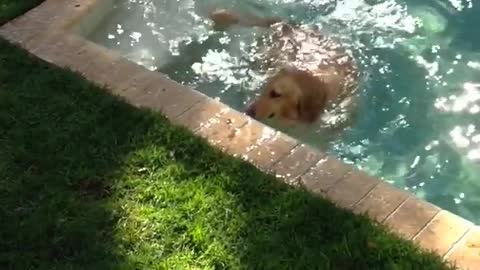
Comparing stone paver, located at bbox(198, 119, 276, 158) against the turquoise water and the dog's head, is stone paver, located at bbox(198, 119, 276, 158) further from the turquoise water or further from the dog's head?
the turquoise water

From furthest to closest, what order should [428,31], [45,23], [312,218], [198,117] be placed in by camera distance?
[428,31] < [45,23] < [198,117] < [312,218]

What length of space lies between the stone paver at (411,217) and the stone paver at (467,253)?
16 cm

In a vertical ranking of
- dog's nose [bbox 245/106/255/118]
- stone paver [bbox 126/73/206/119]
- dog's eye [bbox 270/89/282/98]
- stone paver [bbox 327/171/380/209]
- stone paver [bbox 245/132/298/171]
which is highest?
stone paver [bbox 327/171/380/209]

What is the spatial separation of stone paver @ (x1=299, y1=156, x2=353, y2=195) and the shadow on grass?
3.3 inches

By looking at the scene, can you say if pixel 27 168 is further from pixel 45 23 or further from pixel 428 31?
pixel 428 31

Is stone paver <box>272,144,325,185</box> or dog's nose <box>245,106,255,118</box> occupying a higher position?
stone paver <box>272,144,325,185</box>

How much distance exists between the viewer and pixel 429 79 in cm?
442

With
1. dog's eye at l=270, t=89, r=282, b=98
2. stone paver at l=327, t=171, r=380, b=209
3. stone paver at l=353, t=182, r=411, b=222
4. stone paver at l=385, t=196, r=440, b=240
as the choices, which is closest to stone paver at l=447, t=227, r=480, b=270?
stone paver at l=385, t=196, r=440, b=240

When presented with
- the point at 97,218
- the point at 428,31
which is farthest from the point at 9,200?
the point at 428,31

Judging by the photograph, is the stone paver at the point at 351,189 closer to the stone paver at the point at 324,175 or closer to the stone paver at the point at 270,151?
the stone paver at the point at 324,175

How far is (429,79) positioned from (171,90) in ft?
4.91

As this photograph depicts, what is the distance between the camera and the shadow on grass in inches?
119

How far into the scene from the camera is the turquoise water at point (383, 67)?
395 centimetres

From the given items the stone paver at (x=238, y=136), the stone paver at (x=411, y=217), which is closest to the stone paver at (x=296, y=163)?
the stone paver at (x=238, y=136)
